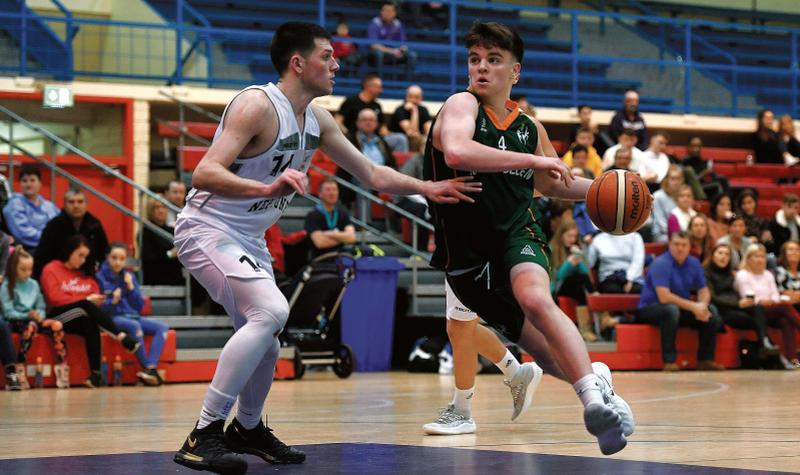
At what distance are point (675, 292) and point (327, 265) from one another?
3804 mm

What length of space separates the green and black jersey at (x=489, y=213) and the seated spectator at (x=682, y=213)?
30.9 ft

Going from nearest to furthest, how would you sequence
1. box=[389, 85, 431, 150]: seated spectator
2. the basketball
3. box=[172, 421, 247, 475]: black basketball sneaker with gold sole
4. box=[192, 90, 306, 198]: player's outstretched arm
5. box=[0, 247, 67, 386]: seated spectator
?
box=[172, 421, 247, 475]: black basketball sneaker with gold sole → box=[192, 90, 306, 198]: player's outstretched arm → the basketball → box=[0, 247, 67, 386]: seated spectator → box=[389, 85, 431, 150]: seated spectator

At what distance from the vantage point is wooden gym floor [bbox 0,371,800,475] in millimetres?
4953

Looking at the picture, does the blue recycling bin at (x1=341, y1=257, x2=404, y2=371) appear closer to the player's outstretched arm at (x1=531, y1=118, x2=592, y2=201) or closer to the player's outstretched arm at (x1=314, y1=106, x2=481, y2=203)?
the player's outstretched arm at (x1=531, y1=118, x2=592, y2=201)

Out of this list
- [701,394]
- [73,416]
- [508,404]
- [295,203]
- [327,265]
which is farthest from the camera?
[295,203]

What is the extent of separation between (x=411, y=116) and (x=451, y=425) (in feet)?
33.1

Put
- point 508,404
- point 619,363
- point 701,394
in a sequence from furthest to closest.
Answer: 1. point 619,363
2. point 701,394
3. point 508,404

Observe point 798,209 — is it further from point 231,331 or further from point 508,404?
point 508,404

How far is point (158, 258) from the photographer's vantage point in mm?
13148

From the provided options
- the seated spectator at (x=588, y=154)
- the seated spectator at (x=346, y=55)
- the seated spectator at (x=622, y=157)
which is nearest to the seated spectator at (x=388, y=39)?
the seated spectator at (x=346, y=55)

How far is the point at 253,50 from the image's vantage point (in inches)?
707

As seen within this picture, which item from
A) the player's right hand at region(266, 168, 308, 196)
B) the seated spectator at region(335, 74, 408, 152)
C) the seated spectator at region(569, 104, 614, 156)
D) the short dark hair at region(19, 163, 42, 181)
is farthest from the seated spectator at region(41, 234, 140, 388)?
the seated spectator at region(569, 104, 614, 156)

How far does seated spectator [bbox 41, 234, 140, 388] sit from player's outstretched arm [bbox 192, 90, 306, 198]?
21.4 feet

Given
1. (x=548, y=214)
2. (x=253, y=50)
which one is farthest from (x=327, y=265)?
(x=253, y=50)
